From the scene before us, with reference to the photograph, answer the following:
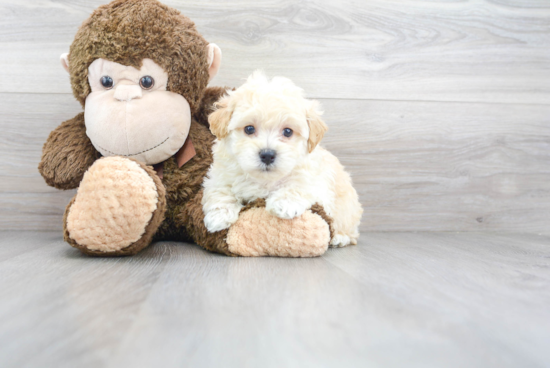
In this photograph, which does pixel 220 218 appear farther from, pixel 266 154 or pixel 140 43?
pixel 140 43

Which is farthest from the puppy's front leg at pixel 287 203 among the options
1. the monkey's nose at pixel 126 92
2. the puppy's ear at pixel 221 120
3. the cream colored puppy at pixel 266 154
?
the monkey's nose at pixel 126 92

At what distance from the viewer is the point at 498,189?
1.69 m

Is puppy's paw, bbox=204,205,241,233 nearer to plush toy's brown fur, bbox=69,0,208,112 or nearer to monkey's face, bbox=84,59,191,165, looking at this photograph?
monkey's face, bbox=84,59,191,165

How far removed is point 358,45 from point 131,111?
0.92 meters

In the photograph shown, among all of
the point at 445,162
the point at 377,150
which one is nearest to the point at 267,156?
the point at 377,150

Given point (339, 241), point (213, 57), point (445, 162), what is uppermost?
point (213, 57)

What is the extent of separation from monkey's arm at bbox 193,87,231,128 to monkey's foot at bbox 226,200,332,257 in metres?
0.47

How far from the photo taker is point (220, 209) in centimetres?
106

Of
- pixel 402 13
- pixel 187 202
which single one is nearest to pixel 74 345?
pixel 187 202

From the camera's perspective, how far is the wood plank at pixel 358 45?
146 centimetres

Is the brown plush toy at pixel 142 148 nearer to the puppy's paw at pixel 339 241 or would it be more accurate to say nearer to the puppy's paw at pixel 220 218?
the puppy's paw at pixel 220 218

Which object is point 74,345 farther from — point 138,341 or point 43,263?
point 43,263

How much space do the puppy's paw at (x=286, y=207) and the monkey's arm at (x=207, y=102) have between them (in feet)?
1.56

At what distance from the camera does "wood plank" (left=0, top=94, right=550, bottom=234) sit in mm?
1619
